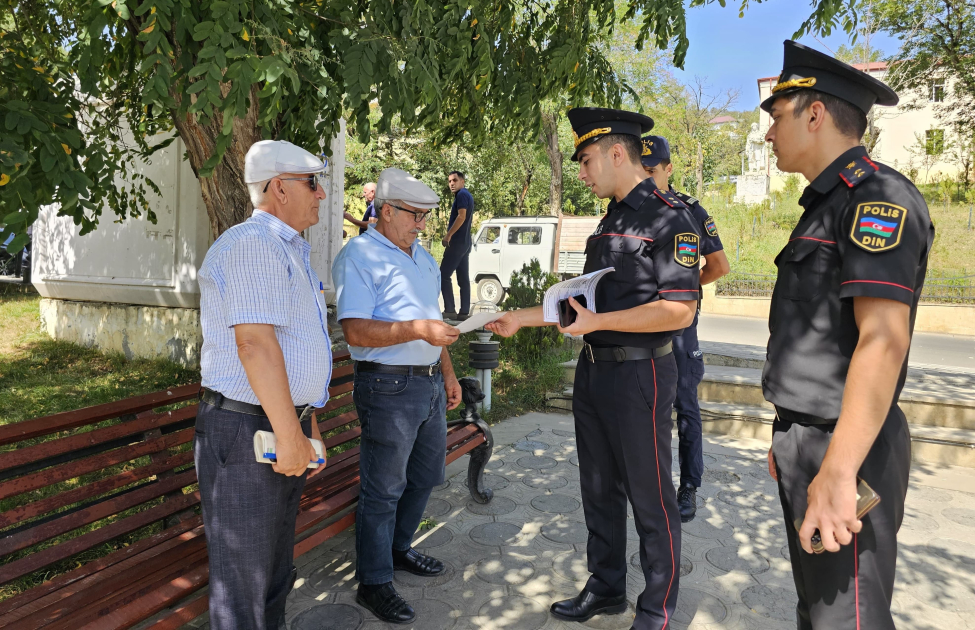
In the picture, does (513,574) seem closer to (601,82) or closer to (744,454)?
(744,454)

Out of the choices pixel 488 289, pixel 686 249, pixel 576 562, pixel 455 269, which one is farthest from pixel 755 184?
pixel 686 249

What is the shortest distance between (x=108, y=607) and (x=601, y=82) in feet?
14.5

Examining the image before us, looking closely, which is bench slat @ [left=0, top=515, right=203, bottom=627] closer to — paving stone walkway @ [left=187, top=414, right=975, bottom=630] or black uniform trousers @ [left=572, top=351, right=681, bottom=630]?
paving stone walkway @ [left=187, top=414, right=975, bottom=630]

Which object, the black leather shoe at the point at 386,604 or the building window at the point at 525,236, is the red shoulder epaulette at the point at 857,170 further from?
the building window at the point at 525,236

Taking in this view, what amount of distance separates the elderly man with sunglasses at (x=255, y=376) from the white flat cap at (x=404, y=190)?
0.66 m

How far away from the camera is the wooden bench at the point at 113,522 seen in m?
2.15

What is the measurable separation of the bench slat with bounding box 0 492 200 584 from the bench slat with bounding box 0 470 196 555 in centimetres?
5

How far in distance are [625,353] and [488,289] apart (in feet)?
47.3

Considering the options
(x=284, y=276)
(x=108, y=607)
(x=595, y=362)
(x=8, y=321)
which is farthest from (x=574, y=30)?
(x=8, y=321)

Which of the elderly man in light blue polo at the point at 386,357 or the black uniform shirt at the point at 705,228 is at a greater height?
the black uniform shirt at the point at 705,228

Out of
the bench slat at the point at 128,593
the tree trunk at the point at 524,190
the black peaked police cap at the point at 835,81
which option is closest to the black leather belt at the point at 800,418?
the black peaked police cap at the point at 835,81

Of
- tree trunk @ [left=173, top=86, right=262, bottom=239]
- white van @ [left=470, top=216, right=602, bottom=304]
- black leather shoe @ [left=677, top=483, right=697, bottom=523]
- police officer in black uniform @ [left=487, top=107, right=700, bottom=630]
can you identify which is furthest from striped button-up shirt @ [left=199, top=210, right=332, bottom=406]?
white van @ [left=470, top=216, right=602, bottom=304]

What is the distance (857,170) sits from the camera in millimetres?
1757

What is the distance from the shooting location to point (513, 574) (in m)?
3.32
